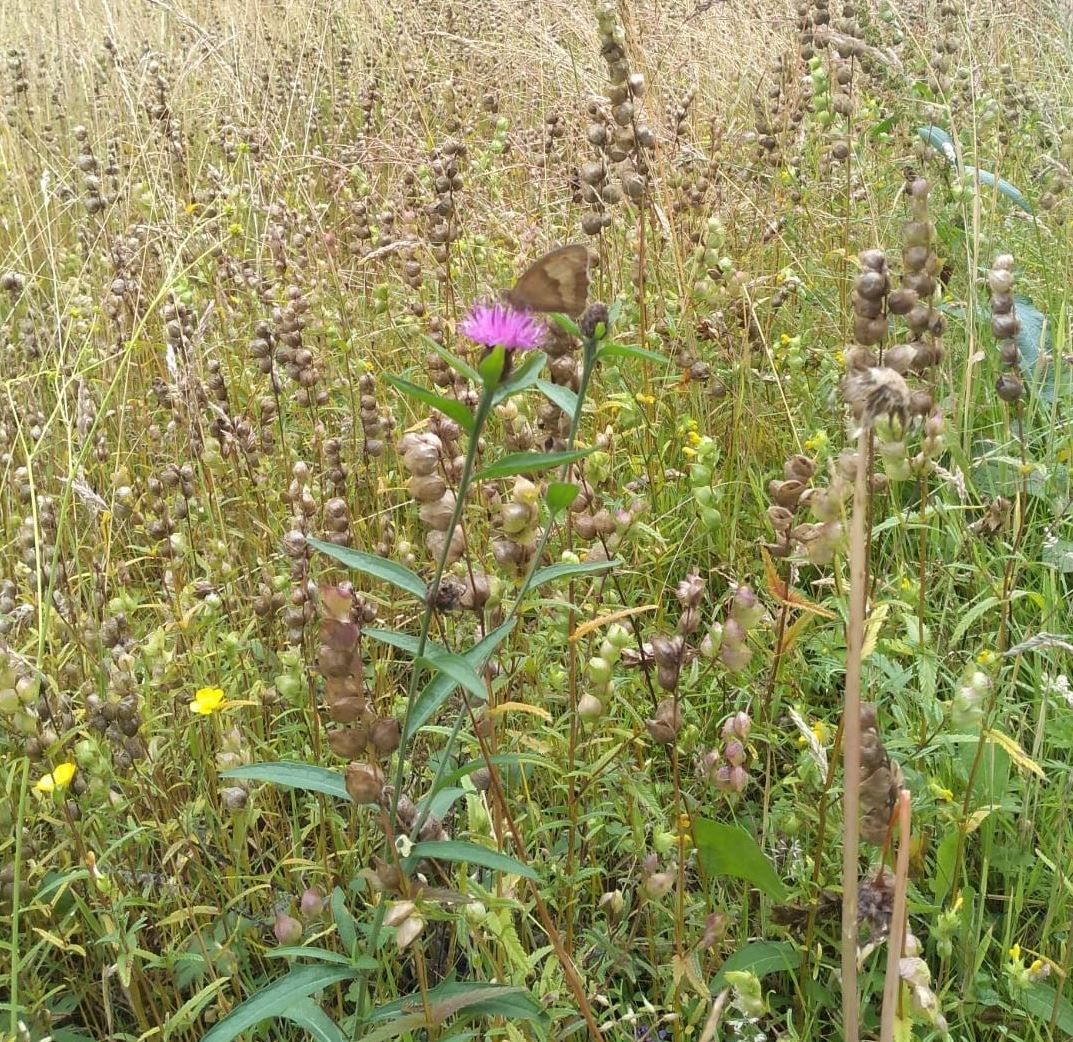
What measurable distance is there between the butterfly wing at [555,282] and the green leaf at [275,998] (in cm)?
69

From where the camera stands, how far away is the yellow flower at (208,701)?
1632 mm

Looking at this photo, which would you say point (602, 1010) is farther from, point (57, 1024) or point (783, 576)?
point (783, 576)

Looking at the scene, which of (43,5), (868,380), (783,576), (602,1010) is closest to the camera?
(868,380)

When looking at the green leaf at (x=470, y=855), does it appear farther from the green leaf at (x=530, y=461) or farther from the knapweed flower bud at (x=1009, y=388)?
the knapweed flower bud at (x=1009, y=388)

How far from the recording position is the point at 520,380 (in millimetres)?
909

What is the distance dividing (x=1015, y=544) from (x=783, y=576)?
63 centimetres

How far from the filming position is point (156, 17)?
6.73 meters

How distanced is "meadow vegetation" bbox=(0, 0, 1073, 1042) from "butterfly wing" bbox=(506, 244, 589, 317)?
0.03 feet

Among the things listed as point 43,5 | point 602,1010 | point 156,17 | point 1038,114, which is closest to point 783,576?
point 602,1010

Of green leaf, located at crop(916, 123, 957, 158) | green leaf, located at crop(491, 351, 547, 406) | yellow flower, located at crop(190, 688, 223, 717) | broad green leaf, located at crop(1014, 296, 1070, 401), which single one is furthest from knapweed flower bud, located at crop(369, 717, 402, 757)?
broad green leaf, located at crop(1014, 296, 1070, 401)

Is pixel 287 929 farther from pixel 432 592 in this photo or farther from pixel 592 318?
pixel 592 318

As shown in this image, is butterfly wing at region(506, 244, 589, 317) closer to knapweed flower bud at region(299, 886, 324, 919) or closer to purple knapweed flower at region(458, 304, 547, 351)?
purple knapweed flower at region(458, 304, 547, 351)

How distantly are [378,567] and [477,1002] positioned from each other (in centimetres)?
49

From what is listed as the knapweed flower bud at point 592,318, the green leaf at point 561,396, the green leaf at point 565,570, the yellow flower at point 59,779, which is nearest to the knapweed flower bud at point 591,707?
the green leaf at point 565,570
